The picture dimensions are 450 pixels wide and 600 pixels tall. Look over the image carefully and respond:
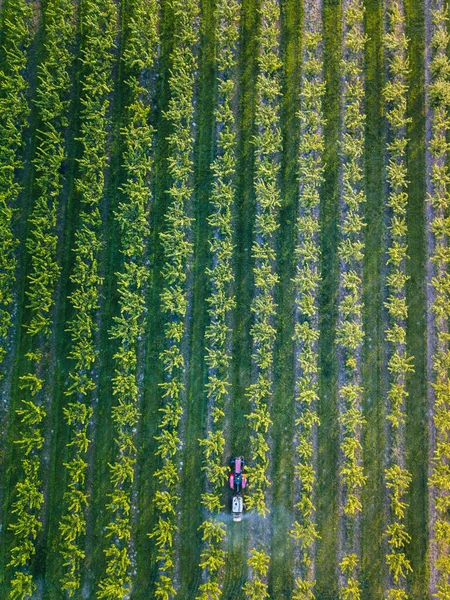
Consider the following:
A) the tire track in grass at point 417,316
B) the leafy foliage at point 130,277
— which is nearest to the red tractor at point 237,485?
the leafy foliage at point 130,277

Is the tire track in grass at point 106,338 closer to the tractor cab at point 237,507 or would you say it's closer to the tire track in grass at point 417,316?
the tractor cab at point 237,507

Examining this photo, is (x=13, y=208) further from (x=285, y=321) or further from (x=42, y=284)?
(x=285, y=321)

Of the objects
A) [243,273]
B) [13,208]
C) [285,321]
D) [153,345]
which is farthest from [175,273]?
[13,208]

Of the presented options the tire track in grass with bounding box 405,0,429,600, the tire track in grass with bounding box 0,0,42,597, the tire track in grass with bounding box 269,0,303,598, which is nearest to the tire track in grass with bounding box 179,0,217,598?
the tire track in grass with bounding box 269,0,303,598

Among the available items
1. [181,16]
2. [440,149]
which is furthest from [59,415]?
[440,149]

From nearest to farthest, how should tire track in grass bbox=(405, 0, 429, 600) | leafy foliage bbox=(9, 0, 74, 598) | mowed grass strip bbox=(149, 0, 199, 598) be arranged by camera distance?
leafy foliage bbox=(9, 0, 74, 598) < mowed grass strip bbox=(149, 0, 199, 598) < tire track in grass bbox=(405, 0, 429, 600)

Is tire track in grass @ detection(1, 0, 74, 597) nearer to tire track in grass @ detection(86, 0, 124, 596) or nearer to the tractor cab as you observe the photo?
tire track in grass @ detection(86, 0, 124, 596)

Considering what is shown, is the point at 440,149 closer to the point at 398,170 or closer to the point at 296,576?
the point at 398,170
